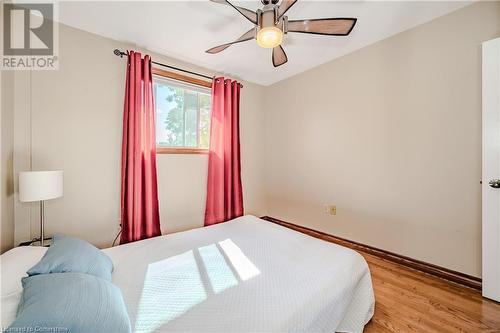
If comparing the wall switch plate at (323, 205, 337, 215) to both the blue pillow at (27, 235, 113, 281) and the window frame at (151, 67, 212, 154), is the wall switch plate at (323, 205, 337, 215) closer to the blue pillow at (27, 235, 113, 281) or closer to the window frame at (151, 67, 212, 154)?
the window frame at (151, 67, 212, 154)

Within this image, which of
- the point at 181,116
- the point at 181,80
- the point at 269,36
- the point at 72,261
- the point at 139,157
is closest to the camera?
the point at 72,261

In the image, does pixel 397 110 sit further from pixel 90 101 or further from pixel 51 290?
pixel 90 101

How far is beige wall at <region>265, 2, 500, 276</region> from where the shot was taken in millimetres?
1746

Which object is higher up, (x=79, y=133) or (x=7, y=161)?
(x=79, y=133)

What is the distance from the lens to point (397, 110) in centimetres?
213

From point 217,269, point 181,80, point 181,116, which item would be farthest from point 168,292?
point 181,80

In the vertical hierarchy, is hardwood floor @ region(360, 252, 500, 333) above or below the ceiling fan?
below

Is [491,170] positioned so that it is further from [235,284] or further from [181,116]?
[181,116]

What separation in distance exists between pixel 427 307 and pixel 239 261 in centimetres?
143

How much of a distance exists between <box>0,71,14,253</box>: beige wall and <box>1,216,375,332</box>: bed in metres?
0.51

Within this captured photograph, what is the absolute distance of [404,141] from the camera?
6.85 ft

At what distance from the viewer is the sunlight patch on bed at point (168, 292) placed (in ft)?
2.93

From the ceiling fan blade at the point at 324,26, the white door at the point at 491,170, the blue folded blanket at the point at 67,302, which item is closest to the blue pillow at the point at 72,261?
the blue folded blanket at the point at 67,302

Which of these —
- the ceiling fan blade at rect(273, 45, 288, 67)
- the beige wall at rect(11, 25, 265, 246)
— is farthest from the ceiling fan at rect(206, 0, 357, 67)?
the beige wall at rect(11, 25, 265, 246)
